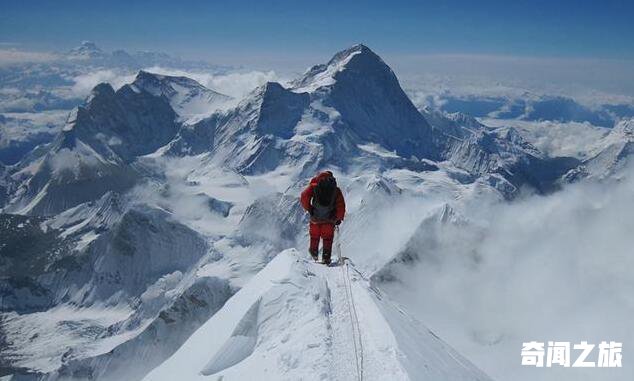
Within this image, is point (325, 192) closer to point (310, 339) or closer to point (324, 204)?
point (324, 204)

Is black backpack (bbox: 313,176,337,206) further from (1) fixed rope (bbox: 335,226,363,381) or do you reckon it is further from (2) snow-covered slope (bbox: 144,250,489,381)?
(1) fixed rope (bbox: 335,226,363,381)

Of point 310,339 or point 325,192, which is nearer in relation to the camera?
point 310,339

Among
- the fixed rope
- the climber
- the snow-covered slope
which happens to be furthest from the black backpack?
the fixed rope

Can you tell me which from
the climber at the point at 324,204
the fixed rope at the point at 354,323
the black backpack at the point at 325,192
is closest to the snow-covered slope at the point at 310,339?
the fixed rope at the point at 354,323

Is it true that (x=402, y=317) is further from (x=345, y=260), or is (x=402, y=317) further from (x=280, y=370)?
(x=280, y=370)

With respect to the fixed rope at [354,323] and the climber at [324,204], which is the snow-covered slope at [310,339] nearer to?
the fixed rope at [354,323]

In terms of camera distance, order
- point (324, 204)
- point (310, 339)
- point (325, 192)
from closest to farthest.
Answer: point (310, 339) → point (325, 192) → point (324, 204)

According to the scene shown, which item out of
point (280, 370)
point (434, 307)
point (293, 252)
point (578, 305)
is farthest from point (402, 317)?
point (578, 305)

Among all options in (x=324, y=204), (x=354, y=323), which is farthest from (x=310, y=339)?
(x=324, y=204)

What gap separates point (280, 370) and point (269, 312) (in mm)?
4334

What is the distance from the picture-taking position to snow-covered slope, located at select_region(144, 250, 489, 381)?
56.3 ft

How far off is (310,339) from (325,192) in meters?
9.51

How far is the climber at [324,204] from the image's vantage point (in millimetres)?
26734

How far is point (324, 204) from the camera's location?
27.0m
